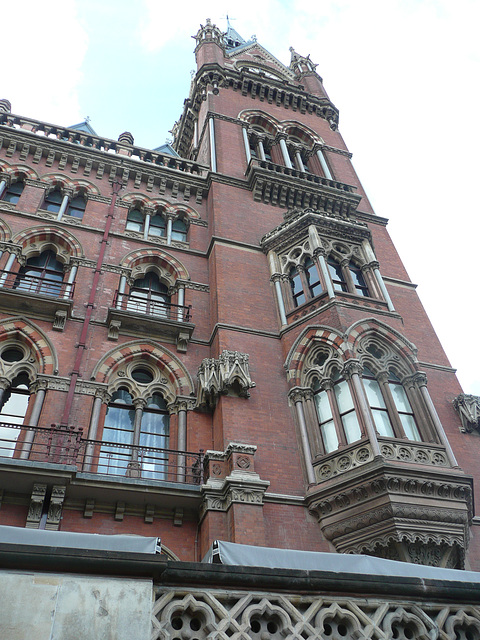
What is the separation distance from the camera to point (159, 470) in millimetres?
12461

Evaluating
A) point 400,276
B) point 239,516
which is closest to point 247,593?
point 239,516

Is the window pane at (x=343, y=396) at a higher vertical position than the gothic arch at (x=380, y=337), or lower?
lower

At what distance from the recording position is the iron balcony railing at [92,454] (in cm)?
1112

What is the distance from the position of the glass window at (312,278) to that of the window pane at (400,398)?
12.1 feet

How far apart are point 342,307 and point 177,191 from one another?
9.70 meters

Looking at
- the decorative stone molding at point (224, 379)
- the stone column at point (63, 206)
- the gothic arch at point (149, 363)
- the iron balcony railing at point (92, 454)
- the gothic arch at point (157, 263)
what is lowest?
the iron balcony railing at point (92, 454)

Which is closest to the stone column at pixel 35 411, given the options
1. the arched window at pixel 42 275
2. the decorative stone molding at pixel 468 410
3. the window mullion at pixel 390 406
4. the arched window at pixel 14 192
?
the arched window at pixel 42 275

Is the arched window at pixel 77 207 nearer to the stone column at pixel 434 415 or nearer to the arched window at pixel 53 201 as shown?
the arched window at pixel 53 201

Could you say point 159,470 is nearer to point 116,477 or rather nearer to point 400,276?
point 116,477

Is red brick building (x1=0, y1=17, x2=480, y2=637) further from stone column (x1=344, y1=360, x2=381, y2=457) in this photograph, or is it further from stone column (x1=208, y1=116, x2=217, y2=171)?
stone column (x1=208, y1=116, x2=217, y2=171)

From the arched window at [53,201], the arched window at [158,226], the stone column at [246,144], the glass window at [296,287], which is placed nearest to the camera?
the glass window at [296,287]

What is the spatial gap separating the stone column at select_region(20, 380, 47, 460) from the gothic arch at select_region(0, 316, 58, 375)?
0.57m

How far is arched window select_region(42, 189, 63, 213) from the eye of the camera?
60.4ft

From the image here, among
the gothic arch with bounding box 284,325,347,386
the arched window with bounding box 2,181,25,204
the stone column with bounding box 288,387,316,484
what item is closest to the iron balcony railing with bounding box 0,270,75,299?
the arched window with bounding box 2,181,25,204
